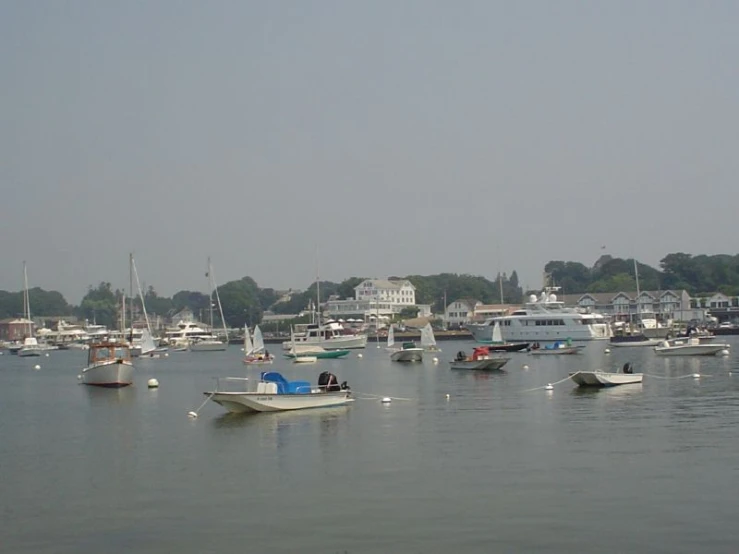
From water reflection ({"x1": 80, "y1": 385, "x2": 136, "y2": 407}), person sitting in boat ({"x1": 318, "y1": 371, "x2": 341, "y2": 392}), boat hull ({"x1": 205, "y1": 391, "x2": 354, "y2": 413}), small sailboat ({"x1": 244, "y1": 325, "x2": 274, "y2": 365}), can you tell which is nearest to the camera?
boat hull ({"x1": 205, "y1": 391, "x2": 354, "y2": 413})

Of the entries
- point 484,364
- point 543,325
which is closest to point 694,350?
point 484,364

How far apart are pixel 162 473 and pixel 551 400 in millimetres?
22863

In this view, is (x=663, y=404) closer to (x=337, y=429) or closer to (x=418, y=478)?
(x=337, y=429)

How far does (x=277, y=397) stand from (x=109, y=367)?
24415 millimetres

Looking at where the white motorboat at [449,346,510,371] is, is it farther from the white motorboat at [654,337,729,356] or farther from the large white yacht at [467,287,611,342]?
the large white yacht at [467,287,611,342]

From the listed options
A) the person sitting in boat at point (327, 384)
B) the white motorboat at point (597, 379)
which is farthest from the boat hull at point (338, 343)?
the person sitting in boat at point (327, 384)

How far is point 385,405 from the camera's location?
45.1 meters

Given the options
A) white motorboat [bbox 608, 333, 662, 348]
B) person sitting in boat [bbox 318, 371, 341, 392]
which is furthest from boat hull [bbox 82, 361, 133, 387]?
white motorboat [bbox 608, 333, 662, 348]

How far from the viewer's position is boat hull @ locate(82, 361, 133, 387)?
2410 inches

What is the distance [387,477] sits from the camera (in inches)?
996

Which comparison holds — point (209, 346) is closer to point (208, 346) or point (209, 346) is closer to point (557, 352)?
point (208, 346)

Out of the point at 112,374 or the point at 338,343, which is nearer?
the point at 112,374

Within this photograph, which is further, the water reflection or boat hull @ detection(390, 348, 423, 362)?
boat hull @ detection(390, 348, 423, 362)

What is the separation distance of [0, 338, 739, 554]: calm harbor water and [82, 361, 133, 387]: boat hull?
14.3 metres
